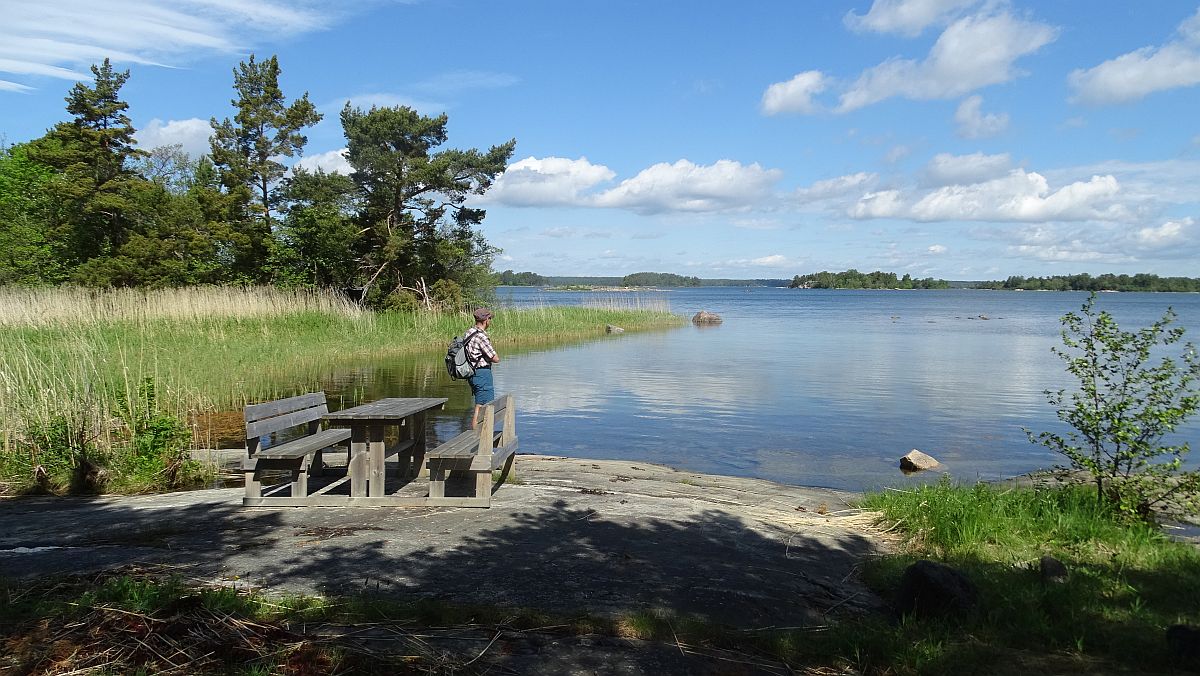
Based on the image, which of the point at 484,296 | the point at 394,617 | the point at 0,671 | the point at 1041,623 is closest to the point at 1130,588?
the point at 1041,623

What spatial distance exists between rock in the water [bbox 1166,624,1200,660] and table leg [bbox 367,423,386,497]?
561 cm

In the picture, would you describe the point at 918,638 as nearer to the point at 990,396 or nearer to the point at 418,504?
the point at 418,504

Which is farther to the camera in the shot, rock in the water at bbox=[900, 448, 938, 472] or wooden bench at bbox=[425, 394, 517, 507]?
rock in the water at bbox=[900, 448, 938, 472]

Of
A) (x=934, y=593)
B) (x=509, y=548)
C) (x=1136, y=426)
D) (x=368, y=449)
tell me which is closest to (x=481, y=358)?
(x=368, y=449)

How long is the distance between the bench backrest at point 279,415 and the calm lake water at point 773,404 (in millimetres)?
5051

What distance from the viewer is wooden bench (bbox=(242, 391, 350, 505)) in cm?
636

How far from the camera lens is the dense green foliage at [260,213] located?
3064cm

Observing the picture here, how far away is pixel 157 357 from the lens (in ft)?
48.4

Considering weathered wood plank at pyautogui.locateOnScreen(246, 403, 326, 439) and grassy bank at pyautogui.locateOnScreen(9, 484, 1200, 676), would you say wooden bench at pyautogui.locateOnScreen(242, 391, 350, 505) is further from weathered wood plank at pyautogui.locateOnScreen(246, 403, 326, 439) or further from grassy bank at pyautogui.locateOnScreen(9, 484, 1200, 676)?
grassy bank at pyautogui.locateOnScreen(9, 484, 1200, 676)

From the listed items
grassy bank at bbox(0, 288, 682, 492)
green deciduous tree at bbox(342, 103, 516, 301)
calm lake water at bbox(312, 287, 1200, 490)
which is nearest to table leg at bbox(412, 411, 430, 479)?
grassy bank at bbox(0, 288, 682, 492)

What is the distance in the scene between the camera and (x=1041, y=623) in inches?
172

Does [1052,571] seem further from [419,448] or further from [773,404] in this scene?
[773,404]

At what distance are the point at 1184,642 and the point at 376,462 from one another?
18.9ft

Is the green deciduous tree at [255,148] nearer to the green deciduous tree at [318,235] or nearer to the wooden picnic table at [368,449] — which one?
the green deciduous tree at [318,235]
